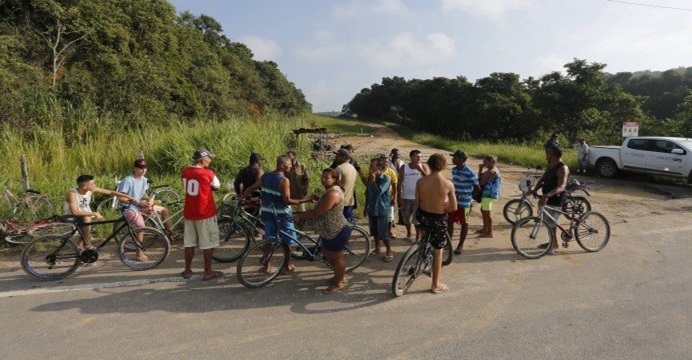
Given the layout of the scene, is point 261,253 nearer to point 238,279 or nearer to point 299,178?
point 238,279

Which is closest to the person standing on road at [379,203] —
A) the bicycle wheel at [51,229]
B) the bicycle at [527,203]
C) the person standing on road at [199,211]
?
the person standing on road at [199,211]

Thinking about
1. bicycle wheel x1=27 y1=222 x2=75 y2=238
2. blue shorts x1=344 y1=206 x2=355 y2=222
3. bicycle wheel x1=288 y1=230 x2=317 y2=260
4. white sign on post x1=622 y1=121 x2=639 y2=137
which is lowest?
bicycle wheel x1=288 y1=230 x2=317 y2=260

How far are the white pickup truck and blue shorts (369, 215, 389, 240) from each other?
11954mm

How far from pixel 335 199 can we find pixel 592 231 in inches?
177

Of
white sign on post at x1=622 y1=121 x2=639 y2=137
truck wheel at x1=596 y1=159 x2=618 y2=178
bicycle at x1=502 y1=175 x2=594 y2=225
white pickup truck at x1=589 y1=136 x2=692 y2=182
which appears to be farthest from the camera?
truck wheel at x1=596 y1=159 x2=618 y2=178

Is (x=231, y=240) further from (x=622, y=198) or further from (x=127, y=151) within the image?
(x=622, y=198)

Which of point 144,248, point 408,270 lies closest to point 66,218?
point 144,248

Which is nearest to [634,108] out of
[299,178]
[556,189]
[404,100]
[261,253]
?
[556,189]

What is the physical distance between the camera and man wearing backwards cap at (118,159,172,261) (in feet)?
18.6

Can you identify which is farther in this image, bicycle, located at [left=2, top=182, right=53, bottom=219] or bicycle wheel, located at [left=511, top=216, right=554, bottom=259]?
bicycle, located at [left=2, top=182, right=53, bottom=219]

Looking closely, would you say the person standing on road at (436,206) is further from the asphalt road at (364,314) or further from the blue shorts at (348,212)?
the blue shorts at (348,212)

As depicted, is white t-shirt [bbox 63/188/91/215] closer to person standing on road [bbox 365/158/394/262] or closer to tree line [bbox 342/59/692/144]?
person standing on road [bbox 365/158/394/262]

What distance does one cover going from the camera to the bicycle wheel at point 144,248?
5547 millimetres

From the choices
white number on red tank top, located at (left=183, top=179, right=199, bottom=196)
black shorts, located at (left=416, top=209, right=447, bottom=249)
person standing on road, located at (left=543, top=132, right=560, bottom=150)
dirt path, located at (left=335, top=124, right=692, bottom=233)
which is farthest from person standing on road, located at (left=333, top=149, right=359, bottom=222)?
dirt path, located at (left=335, top=124, right=692, bottom=233)
